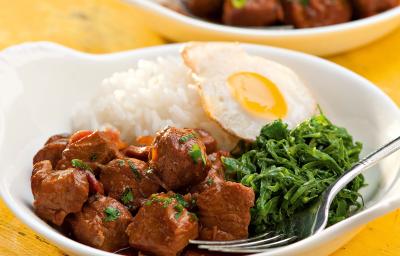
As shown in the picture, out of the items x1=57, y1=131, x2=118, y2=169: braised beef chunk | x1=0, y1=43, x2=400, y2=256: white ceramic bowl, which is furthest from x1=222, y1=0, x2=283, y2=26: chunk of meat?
x1=57, y1=131, x2=118, y2=169: braised beef chunk

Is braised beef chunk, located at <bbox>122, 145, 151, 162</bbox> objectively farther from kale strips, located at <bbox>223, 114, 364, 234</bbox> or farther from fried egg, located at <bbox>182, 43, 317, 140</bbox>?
fried egg, located at <bbox>182, 43, 317, 140</bbox>

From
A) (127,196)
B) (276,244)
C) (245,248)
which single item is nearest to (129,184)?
(127,196)

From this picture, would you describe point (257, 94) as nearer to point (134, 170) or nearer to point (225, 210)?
point (134, 170)

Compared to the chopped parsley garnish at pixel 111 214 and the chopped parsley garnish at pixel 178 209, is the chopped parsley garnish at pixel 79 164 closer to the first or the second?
the chopped parsley garnish at pixel 111 214

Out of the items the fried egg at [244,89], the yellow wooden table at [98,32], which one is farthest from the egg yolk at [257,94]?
the yellow wooden table at [98,32]

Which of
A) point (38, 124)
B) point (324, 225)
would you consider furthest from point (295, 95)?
point (38, 124)

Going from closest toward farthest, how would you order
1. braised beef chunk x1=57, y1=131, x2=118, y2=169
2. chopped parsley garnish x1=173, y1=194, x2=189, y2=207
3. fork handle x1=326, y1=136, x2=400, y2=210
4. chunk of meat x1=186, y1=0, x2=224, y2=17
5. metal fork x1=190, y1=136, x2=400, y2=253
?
metal fork x1=190, y1=136, x2=400, y2=253, chopped parsley garnish x1=173, y1=194, x2=189, y2=207, fork handle x1=326, y1=136, x2=400, y2=210, braised beef chunk x1=57, y1=131, x2=118, y2=169, chunk of meat x1=186, y1=0, x2=224, y2=17
